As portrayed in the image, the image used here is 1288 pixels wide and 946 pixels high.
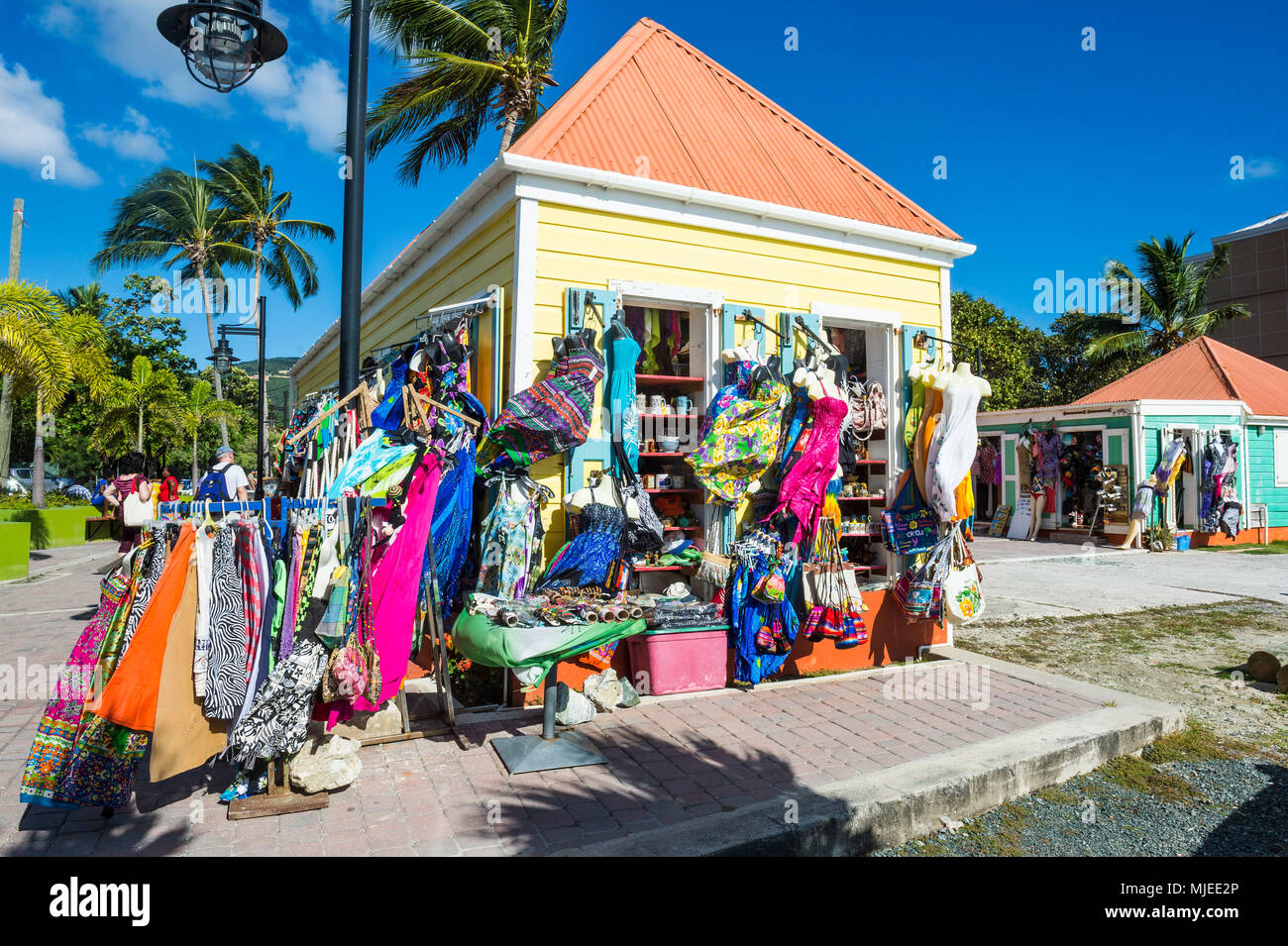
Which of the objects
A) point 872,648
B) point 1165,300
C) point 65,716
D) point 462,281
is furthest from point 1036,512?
point 65,716

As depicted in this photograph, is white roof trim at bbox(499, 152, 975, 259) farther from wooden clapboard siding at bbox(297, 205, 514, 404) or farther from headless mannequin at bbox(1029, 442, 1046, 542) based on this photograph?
headless mannequin at bbox(1029, 442, 1046, 542)

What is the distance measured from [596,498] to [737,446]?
1.19 metres

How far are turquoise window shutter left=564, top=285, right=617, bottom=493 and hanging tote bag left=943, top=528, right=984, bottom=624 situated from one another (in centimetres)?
285

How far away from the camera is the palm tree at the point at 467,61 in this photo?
12.9 m

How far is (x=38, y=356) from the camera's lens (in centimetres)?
1259

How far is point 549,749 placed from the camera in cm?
434

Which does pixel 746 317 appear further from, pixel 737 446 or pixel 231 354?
pixel 231 354

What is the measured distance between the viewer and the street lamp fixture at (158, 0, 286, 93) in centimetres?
426

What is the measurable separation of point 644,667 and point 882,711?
1678 millimetres

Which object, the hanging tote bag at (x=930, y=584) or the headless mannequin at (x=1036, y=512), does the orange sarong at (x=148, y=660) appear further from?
the headless mannequin at (x=1036, y=512)

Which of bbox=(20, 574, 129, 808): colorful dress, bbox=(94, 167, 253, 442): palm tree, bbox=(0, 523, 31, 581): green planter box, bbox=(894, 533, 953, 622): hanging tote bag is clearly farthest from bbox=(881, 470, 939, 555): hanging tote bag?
bbox=(94, 167, 253, 442): palm tree
